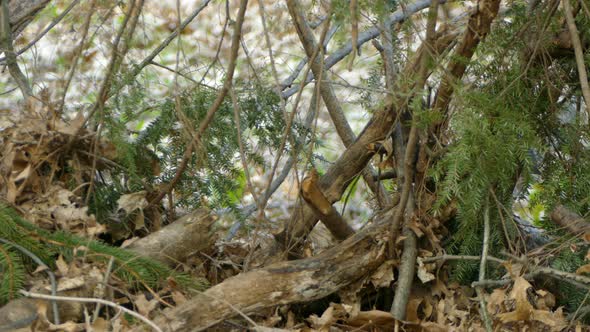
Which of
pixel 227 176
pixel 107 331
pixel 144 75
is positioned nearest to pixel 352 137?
pixel 227 176

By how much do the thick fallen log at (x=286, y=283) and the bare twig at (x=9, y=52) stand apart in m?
1.62

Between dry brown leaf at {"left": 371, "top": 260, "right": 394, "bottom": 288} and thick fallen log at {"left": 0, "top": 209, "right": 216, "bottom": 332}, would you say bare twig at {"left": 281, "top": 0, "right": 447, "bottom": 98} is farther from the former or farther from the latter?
dry brown leaf at {"left": 371, "top": 260, "right": 394, "bottom": 288}

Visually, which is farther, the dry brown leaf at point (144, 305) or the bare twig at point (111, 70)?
the bare twig at point (111, 70)

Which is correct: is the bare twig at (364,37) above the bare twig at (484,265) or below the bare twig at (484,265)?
above

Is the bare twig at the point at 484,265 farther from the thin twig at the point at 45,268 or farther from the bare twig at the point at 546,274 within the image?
the thin twig at the point at 45,268

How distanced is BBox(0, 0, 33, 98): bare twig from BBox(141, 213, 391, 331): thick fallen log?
1619 millimetres

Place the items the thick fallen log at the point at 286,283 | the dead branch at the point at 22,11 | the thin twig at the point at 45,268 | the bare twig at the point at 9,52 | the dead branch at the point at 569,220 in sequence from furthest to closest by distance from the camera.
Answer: the dead branch at the point at 22,11, the bare twig at the point at 9,52, the dead branch at the point at 569,220, the thick fallen log at the point at 286,283, the thin twig at the point at 45,268

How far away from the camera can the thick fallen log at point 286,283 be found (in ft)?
Answer: 7.55

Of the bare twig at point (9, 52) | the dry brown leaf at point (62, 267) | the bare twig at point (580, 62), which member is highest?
the bare twig at point (9, 52)

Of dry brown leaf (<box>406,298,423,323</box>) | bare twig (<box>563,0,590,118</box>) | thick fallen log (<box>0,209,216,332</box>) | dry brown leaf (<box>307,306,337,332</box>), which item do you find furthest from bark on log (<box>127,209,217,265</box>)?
bare twig (<box>563,0,590,118</box>)

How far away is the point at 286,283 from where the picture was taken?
2.54 metres

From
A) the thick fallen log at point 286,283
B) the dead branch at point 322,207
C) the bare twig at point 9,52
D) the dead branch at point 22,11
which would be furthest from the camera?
the dead branch at point 22,11

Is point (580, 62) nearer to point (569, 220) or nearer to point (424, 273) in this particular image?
point (569, 220)

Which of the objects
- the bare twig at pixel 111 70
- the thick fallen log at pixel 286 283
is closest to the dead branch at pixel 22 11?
the bare twig at pixel 111 70
